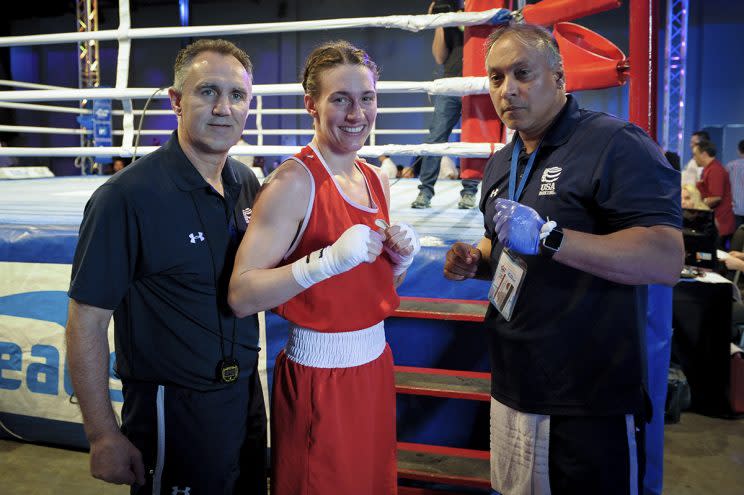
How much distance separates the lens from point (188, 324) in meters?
1.46

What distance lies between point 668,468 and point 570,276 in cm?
195

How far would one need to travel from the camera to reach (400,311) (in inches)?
86.5

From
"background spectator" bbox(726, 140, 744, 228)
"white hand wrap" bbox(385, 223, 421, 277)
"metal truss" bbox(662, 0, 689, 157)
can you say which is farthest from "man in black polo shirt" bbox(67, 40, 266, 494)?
"background spectator" bbox(726, 140, 744, 228)

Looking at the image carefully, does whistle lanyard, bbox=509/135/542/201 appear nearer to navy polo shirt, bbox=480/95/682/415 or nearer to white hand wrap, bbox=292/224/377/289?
navy polo shirt, bbox=480/95/682/415

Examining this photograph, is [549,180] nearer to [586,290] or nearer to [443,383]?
[586,290]

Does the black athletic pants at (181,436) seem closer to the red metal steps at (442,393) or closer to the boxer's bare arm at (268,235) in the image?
the boxer's bare arm at (268,235)

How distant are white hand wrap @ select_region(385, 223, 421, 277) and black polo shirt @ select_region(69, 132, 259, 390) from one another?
43 centimetres

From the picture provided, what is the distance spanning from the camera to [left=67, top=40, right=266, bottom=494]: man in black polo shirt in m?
1.39

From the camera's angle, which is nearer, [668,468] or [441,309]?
[441,309]

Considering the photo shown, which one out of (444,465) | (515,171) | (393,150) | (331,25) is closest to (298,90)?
(331,25)

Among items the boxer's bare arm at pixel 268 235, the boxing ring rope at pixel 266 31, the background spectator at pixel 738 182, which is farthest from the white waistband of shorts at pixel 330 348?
the background spectator at pixel 738 182

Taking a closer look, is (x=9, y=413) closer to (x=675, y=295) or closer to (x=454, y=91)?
(x=454, y=91)

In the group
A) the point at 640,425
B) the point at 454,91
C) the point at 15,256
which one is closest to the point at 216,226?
the point at 640,425

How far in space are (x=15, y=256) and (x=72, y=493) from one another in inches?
45.4
